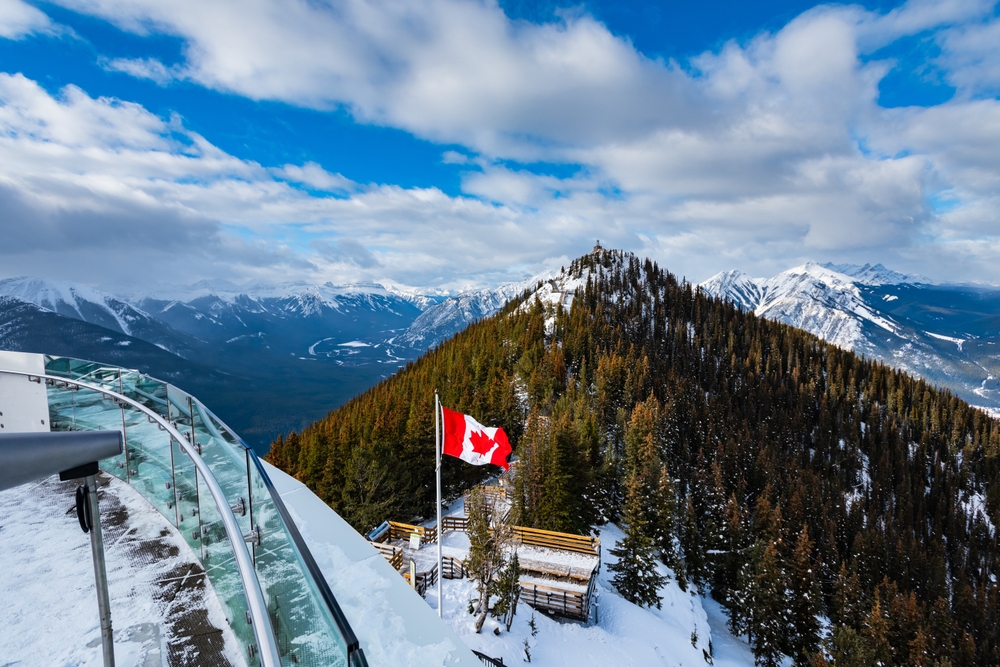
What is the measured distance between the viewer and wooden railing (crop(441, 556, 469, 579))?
23953 mm

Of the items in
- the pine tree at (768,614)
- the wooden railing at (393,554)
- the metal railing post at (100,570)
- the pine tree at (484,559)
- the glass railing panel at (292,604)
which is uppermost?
the metal railing post at (100,570)

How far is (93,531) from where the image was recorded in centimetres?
305

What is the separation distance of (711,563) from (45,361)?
160 feet

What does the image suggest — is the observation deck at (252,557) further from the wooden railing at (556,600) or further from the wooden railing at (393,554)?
the wooden railing at (556,600)

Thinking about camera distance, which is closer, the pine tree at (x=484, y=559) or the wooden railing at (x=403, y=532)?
the pine tree at (x=484, y=559)

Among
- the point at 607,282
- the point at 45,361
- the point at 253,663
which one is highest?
the point at 607,282

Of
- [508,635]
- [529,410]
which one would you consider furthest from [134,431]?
[529,410]

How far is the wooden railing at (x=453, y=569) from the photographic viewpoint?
78.6ft

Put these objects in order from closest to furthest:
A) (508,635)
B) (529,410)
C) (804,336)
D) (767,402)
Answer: (508,635) → (529,410) → (767,402) → (804,336)

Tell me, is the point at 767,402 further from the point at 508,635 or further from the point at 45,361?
the point at 45,361

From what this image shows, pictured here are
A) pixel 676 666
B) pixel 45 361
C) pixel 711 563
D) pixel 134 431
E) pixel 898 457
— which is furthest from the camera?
pixel 898 457

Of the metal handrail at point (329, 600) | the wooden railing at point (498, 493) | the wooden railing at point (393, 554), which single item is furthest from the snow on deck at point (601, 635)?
the metal handrail at point (329, 600)

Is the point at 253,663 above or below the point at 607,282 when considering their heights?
below

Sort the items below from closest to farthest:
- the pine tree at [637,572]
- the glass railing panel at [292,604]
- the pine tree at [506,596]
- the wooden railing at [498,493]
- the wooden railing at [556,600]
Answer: the glass railing panel at [292,604] < the pine tree at [506,596] < the wooden railing at [556,600] < the pine tree at [637,572] < the wooden railing at [498,493]
